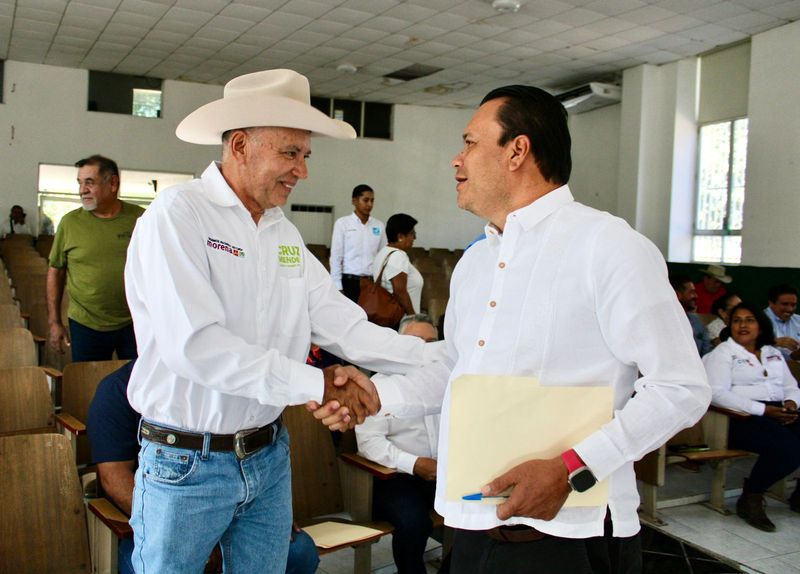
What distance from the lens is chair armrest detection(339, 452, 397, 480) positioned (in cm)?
297

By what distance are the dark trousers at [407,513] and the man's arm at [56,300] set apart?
93.1 inches

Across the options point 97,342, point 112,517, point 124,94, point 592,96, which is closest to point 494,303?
point 112,517

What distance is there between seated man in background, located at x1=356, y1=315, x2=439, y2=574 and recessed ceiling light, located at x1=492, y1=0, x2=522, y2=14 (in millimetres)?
6710

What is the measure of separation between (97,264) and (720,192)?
367 inches

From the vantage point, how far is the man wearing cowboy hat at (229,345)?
1.62 metres

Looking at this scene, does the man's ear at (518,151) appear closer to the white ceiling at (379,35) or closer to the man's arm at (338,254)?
the man's arm at (338,254)

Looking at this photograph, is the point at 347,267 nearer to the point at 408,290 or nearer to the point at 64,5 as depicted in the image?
the point at 408,290

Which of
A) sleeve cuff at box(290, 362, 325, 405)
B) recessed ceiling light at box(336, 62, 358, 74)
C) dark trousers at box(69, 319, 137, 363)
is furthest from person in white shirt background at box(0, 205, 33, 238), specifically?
sleeve cuff at box(290, 362, 325, 405)

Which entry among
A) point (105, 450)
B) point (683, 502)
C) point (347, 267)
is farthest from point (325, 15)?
point (105, 450)

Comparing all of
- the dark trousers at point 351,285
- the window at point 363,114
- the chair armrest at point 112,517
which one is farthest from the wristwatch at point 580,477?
the window at point 363,114

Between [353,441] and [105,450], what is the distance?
116cm

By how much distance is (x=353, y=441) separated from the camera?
10.9 ft

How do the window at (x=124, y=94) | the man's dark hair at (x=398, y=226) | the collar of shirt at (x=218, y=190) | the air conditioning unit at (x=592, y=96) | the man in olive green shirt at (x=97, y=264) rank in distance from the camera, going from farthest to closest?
the window at (x=124, y=94) < the air conditioning unit at (x=592, y=96) < the man's dark hair at (x=398, y=226) < the man in olive green shirt at (x=97, y=264) < the collar of shirt at (x=218, y=190)

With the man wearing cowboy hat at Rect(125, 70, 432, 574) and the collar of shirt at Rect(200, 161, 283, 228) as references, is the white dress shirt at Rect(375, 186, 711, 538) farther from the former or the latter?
the collar of shirt at Rect(200, 161, 283, 228)
